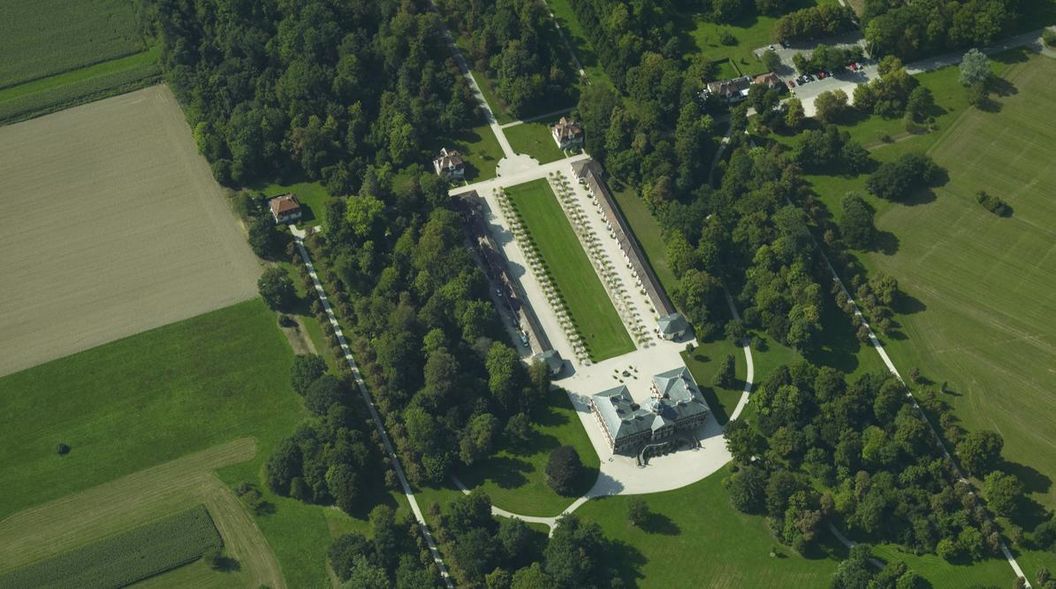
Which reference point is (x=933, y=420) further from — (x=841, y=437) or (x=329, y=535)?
(x=329, y=535)

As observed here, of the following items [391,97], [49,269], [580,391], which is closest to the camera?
[580,391]

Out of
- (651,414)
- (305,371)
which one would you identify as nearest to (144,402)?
(305,371)

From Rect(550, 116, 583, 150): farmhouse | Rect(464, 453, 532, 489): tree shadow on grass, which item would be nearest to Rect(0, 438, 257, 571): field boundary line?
Rect(464, 453, 532, 489): tree shadow on grass

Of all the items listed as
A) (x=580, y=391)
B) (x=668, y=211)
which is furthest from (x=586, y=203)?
(x=580, y=391)

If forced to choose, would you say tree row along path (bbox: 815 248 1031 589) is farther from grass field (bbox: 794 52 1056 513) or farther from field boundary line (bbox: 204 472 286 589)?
field boundary line (bbox: 204 472 286 589)

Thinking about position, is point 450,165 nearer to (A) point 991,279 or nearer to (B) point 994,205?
(A) point 991,279

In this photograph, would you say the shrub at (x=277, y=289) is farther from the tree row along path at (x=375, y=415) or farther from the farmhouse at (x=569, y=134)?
the farmhouse at (x=569, y=134)

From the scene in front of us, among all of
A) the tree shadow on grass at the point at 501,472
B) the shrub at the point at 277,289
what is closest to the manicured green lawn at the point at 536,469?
the tree shadow on grass at the point at 501,472
